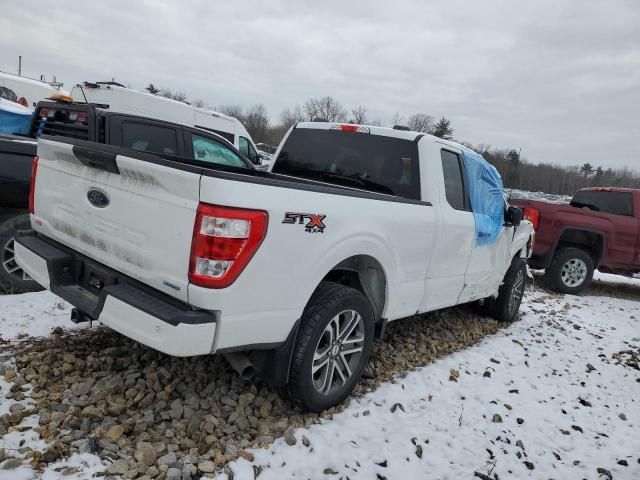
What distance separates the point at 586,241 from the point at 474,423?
20.4 feet

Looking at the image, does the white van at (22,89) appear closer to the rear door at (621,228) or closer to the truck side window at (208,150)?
the truck side window at (208,150)

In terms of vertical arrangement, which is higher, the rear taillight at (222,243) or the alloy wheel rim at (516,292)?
the rear taillight at (222,243)

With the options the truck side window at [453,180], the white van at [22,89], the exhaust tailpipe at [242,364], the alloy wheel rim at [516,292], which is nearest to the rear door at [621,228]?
the alloy wheel rim at [516,292]

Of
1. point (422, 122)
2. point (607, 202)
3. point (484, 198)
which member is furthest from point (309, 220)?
point (422, 122)

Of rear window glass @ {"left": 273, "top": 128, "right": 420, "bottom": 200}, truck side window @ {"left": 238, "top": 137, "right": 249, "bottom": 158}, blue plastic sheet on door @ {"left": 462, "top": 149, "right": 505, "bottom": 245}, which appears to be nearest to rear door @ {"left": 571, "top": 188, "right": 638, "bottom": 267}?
blue plastic sheet on door @ {"left": 462, "top": 149, "right": 505, "bottom": 245}

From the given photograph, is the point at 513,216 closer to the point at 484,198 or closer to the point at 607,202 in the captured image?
the point at 484,198

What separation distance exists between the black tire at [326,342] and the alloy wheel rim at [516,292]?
3.12 metres

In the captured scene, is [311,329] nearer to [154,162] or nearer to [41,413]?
[154,162]

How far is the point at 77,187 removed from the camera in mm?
2803

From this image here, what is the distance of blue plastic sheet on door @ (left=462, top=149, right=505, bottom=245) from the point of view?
450cm

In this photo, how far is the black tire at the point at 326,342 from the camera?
2791mm

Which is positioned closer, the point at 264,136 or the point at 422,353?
the point at 422,353

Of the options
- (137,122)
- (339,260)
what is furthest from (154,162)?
(137,122)

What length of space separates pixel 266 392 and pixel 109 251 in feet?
4.54
